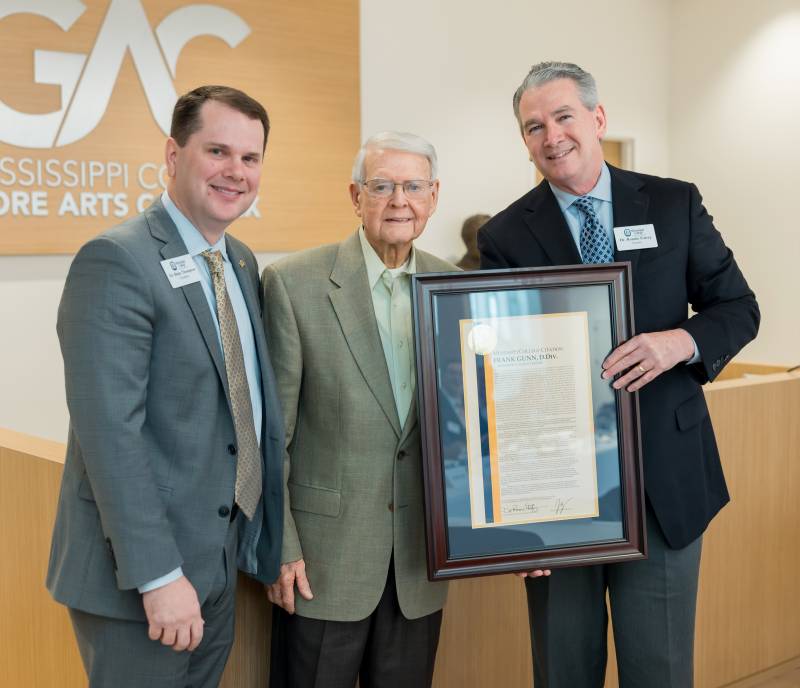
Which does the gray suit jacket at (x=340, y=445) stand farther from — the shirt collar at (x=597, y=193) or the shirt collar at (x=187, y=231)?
the shirt collar at (x=597, y=193)

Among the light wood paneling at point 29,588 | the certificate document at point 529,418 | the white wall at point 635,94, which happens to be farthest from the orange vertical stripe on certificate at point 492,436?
the white wall at point 635,94

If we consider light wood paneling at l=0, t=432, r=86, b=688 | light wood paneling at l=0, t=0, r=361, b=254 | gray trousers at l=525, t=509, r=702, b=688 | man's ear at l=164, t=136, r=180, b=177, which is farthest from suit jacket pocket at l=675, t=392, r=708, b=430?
light wood paneling at l=0, t=0, r=361, b=254

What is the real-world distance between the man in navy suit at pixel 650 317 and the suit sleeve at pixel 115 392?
37.1 inches

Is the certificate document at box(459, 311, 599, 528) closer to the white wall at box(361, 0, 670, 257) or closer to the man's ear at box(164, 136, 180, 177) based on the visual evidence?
the man's ear at box(164, 136, 180, 177)

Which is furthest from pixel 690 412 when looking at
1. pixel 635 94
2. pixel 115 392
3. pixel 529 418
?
pixel 635 94

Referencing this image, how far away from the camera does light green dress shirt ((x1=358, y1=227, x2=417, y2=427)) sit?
185 centimetres

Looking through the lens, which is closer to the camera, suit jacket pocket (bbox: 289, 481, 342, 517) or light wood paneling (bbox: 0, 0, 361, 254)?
suit jacket pocket (bbox: 289, 481, 342, 517)

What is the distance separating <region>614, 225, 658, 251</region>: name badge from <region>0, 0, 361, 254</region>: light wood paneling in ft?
11.4

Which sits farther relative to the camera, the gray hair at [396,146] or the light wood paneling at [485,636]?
the light wood paneling at [485,636]

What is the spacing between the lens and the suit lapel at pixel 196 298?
1.55 meters

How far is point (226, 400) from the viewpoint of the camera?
1.58 m

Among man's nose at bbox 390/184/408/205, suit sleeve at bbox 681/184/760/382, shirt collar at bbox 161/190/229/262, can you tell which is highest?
man's nose at bbox 390/184/408/205

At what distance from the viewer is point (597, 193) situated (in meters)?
1.98

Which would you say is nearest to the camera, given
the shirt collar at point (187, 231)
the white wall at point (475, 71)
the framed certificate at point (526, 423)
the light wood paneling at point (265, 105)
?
the shirt collar at point (187, 231)
